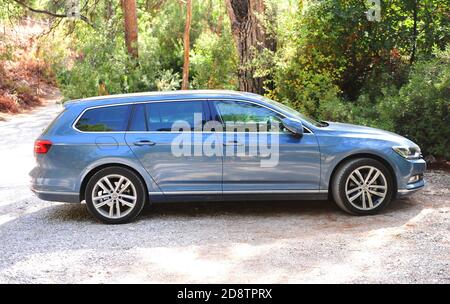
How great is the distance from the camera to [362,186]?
764 cm

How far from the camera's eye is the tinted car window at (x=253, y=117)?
25.3 ft

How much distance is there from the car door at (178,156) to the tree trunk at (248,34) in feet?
19.2

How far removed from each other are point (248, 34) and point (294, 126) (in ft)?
20.9

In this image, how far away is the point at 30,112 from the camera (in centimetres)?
2594

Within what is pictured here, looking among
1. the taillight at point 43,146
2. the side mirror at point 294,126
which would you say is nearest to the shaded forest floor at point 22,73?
the taillight at point 43,146

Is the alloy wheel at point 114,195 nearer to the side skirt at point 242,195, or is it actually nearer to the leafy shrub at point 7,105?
the side skirt at point 242,195

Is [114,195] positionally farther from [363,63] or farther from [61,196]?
[363,63]

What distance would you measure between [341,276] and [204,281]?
1258mm

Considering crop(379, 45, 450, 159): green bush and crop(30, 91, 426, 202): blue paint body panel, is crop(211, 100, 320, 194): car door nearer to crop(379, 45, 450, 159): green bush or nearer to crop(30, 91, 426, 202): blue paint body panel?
crop(30, 91, 426, 202): blue paint body panel

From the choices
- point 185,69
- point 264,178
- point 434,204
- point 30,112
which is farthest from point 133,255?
point 30,112

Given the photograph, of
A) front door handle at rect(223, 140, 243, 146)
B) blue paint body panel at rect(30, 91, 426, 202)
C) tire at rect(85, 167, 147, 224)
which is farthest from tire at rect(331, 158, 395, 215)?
tire at rect(85, 167, 147, 224)

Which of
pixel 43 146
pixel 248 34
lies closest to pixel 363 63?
pixel 248 34

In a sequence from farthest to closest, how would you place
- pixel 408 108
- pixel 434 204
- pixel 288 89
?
pixel 288 89 → pixel 408 108 → pixel 434 204
